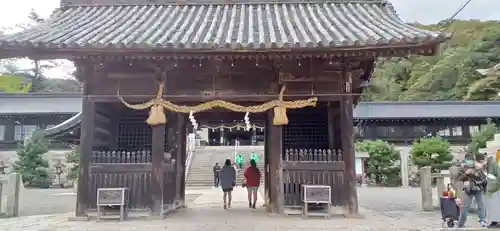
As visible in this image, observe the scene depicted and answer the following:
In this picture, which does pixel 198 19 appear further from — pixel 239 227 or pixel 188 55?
pixel 239 227

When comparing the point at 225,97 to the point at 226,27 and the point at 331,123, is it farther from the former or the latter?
the point at 331,123

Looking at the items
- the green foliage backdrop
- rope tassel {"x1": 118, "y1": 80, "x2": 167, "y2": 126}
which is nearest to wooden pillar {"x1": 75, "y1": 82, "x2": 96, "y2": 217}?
rope tassel {"x1": 118, "y1": 80, "x2": 167, "y2": 126}

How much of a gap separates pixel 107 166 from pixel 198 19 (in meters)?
4.65

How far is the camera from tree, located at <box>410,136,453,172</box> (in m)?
27.0

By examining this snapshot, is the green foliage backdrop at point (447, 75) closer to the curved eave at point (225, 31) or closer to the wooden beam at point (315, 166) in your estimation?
the curved eave at point (225, 31)

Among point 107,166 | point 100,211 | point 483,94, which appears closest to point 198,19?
point 107,166

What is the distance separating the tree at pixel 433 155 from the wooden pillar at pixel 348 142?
784 inches

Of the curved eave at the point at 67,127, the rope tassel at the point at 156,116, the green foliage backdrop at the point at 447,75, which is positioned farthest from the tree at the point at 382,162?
the rope tassel at the point at 156,116

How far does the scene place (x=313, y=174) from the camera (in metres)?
9.71

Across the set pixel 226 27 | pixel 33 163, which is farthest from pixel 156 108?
pixel 33 163

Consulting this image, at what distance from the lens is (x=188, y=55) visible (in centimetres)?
884

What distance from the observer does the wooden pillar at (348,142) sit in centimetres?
956

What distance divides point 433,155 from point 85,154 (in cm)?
2463

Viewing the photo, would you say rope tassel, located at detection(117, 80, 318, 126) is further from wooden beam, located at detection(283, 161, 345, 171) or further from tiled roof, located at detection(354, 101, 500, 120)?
tiled roof, located at detection(354, 101, 500, 120)
